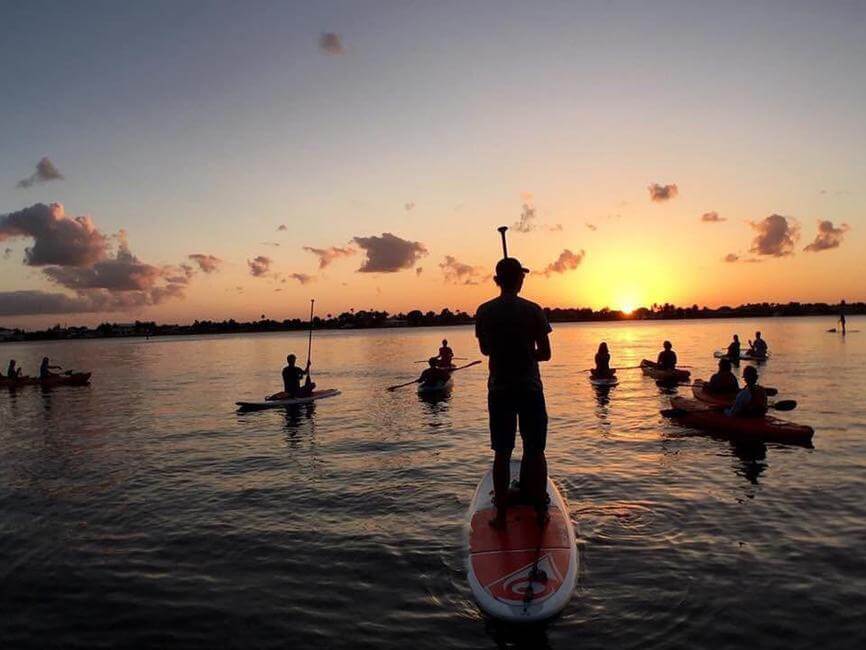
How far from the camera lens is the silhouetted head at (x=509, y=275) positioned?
7.41m

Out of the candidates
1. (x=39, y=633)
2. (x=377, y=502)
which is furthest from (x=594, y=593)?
(x=39, y=633)

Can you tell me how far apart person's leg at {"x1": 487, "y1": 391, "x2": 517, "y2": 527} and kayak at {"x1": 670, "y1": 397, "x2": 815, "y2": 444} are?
11.0 meters

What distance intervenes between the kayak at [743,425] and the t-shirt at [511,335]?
37.0 ft

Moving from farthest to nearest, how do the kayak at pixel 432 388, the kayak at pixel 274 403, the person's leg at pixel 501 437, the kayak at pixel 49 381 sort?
the kayak at pixel 49 381, the kayak at pixel 432 388, the kayak at pixel 274 403, the person's leg at pixel 501 437

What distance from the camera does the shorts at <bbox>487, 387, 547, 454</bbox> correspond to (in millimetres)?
7602

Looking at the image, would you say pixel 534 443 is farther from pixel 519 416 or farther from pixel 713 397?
pixel 713 397

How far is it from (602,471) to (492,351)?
24.4 feet

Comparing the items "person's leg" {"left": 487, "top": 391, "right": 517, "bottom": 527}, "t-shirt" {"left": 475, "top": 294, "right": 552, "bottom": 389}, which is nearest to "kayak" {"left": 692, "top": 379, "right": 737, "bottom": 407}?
"person's leg" {"left": 487, "top": 391, "right": 517, "bottom": 527}

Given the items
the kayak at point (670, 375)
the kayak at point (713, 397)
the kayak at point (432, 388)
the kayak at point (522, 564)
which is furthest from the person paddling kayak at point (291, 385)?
the kayak at point (522, 564)

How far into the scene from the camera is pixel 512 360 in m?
7.50

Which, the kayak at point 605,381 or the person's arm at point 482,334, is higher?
the person's arm at point 482,334

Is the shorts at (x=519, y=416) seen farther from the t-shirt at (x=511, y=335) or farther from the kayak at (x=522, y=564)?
the kayak at (x=522, y=564)

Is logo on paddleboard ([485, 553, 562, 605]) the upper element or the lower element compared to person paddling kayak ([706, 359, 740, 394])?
lower

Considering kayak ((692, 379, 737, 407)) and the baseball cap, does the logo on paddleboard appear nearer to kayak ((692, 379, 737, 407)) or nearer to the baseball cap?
the baseball cap
